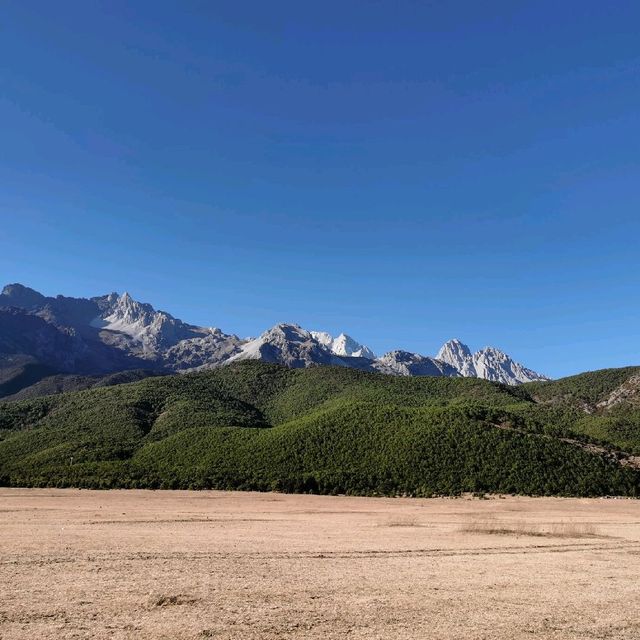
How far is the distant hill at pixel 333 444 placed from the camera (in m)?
73.0

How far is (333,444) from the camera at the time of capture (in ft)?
285

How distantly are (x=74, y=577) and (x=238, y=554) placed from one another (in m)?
8.56

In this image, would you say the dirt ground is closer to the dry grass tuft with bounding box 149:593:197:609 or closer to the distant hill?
the dry grass tuft with bounding box 149:593:197:609

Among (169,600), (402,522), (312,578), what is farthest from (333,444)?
(169,600)

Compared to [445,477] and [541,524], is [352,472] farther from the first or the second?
[541,524]

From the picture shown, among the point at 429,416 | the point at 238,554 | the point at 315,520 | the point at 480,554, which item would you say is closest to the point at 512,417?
the point at 429,416

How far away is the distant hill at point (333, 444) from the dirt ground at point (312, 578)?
28.3 metres

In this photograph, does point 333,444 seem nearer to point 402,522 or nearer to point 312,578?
point 402,522

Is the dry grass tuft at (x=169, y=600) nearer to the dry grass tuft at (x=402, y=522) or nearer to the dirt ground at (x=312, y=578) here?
the dirt ground at (x=312, y=578)

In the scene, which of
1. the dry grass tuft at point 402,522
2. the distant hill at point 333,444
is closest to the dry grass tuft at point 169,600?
the dry grass tuft at point 402,522

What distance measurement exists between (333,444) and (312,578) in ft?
216

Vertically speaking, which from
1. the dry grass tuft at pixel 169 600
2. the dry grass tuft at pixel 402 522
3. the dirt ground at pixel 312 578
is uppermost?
the dry grass tuft at pixel 169 600

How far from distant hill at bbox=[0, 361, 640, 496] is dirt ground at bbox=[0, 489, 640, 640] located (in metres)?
28.3

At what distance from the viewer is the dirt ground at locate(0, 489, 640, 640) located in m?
15.6
